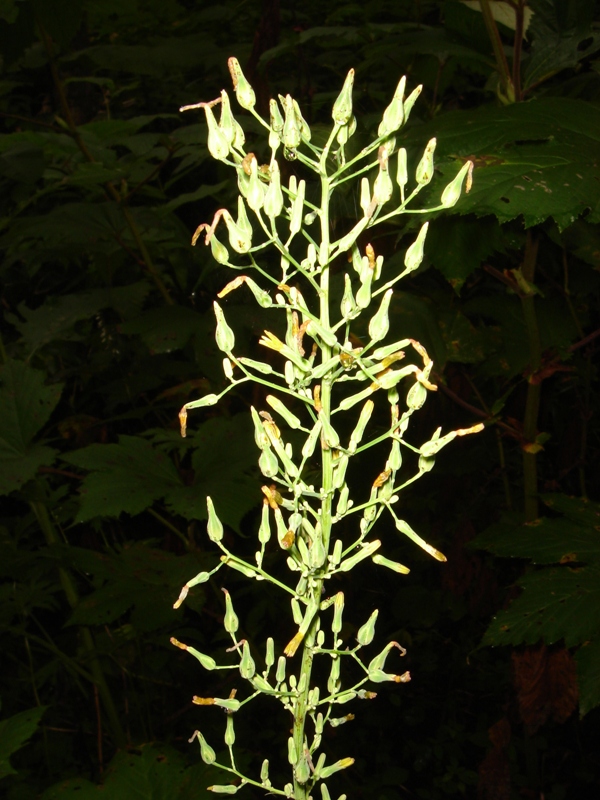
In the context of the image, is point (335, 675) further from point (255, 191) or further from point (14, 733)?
point (14, 733)

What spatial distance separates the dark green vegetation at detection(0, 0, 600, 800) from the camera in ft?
5.74

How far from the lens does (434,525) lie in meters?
3.11

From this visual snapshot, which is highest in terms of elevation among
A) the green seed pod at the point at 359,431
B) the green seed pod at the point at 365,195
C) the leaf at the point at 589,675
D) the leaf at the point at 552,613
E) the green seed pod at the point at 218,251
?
the green seed pod at the point at 365,195

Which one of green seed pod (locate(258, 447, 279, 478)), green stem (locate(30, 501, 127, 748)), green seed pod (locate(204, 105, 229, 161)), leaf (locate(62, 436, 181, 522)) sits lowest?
green stem (locate(30, 501, 127, 748))

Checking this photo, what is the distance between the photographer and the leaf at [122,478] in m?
2.06

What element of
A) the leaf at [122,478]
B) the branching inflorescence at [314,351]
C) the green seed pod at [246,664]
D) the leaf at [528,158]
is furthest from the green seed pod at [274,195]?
the leaf at [122,478]

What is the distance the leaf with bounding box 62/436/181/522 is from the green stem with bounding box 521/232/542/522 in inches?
40.8

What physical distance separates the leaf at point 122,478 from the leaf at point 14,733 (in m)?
0.53

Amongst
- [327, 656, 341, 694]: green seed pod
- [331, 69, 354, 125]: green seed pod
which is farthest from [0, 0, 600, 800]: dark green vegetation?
[327, 656, 341, 694]: green seed pod

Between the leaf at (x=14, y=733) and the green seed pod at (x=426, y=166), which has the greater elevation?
the green seed pod at (x=426, y=166)

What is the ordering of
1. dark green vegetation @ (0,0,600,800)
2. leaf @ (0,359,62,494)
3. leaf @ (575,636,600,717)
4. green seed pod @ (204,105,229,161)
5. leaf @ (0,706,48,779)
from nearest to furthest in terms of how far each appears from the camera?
green seed pod @ (204,105,229,161)
leaf @ (575,636,600,717)
dark green vegetation @ (0,0,600,800)
leaf @ (0,706,48,779)
leaf @ (0,359,62,494)

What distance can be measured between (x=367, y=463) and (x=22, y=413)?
1.19 m

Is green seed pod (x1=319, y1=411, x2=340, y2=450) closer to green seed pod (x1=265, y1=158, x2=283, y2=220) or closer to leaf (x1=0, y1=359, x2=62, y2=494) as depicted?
green seed pod (x1=265, y1=158, x2=283, y2=220)

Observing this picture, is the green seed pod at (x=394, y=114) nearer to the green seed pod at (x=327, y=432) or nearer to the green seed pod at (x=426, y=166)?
the green seed pod at (x=426, y=166)
